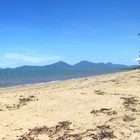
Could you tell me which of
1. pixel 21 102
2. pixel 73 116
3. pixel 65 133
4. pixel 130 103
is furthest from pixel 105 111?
pixel 21 102

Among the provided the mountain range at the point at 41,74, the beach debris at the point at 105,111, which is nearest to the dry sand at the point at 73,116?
the beach debris at the point at 105,111

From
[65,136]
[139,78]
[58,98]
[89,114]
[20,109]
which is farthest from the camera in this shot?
[139,78]

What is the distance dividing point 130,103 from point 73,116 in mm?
2362

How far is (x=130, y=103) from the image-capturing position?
13633 millimetres

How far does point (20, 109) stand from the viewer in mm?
13938

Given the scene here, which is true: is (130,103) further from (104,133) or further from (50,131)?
(50,131)

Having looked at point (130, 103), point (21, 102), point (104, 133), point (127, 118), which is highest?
point (21, 102)

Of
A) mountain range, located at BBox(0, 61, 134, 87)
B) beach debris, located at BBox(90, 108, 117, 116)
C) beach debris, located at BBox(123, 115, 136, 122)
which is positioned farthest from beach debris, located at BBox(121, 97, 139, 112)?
mountain range, located at BBox(0, 61, 134, 87)

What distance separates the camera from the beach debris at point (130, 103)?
42.2 feet

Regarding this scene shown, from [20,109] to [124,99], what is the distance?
3.67m

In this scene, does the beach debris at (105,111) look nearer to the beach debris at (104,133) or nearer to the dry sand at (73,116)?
the dry sand at (73,116)

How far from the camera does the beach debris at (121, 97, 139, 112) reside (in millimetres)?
12875

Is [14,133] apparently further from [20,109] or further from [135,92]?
[135,92]

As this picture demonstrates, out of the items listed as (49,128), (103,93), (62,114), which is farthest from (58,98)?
(49,128)
